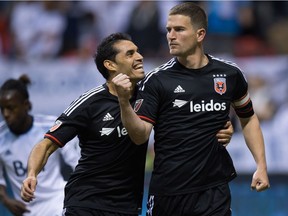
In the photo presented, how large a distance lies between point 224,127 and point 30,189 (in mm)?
1457

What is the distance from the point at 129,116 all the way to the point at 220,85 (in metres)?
0.92

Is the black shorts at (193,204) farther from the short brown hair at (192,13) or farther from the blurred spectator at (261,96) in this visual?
the blurred spectator at (261,96)

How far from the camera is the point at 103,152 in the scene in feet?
20.3

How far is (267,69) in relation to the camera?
12.6 metres

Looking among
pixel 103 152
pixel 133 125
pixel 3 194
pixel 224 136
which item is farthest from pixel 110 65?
pixel 3 194

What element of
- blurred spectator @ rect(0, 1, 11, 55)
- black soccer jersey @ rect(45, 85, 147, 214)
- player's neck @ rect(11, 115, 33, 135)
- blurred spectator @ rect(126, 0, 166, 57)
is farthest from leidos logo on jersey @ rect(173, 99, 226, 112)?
blurred spectator @ rect(0, 1, 11, 55)

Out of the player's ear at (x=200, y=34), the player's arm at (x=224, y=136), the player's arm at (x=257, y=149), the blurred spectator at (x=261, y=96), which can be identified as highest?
the player's ear at (x=200, y=34)

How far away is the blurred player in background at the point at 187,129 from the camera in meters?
6.04

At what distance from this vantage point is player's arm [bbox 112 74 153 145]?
546 cm

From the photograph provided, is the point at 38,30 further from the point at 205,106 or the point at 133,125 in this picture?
the point at 133,125

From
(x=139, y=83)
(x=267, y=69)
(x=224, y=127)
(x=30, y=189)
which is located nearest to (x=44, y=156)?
(x=30, y=189)

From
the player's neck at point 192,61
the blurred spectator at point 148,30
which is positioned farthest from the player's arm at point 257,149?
the blurred spectator at point 148,30

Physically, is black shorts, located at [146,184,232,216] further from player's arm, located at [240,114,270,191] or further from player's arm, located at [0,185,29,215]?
player's arm, located at [0,185,29,215]

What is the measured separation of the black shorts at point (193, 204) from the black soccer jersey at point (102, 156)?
0.74ft
